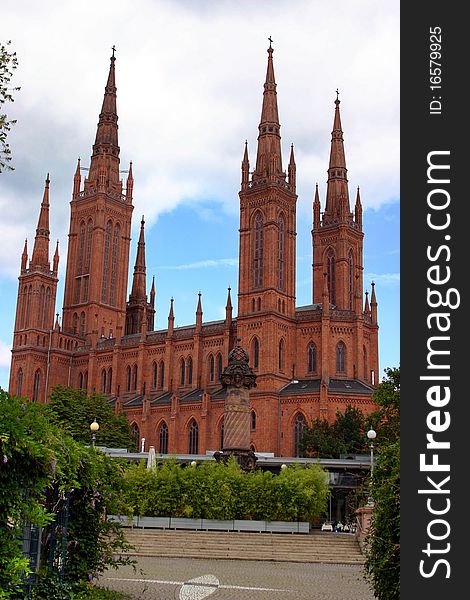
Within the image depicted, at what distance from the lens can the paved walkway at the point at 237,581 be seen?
1697 centimetres

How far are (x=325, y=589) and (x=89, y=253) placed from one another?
279 feet

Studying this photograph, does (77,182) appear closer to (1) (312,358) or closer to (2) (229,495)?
(1) (312,358)

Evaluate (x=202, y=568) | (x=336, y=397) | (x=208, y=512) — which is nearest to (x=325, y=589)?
(x=202, y=568)

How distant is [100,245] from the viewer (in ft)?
326

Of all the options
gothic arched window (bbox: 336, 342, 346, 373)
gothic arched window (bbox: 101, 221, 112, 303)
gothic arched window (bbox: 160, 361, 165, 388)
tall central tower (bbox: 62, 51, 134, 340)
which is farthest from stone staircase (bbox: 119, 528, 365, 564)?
gothic arched window (bbox: 101, 221, 112, 303)

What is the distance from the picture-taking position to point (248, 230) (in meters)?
81.0

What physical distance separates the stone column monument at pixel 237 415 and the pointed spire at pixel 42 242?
6497 centimetres

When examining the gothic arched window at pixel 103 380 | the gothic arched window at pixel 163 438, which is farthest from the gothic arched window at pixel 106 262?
the gothic arched window at pixel 163 438

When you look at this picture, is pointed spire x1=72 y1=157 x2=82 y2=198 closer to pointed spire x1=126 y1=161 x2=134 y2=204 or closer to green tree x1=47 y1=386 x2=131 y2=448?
pointed spire x1=126 y1=161 x2=134 y2=204

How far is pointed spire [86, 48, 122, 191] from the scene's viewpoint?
10213 cm

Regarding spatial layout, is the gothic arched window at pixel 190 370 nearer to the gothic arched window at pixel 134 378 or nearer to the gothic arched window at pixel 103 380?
the gothic arched window at pixel 134 378

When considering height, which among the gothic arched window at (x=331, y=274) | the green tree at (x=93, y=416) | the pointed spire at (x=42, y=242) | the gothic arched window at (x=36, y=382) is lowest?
the green tree at (x=93, y=416)

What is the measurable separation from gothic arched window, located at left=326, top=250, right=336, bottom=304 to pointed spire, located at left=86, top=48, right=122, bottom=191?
1209 inches

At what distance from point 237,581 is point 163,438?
63233 millimetres
